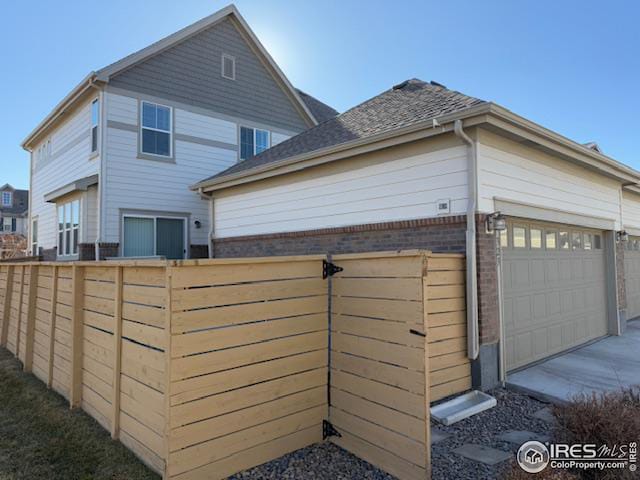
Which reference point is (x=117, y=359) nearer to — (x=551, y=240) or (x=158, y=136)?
(x=551, y=240)

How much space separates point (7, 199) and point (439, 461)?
5228 centimetres

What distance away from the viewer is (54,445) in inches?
157

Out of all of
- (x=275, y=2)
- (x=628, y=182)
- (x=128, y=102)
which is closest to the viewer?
(x=628, y=182)

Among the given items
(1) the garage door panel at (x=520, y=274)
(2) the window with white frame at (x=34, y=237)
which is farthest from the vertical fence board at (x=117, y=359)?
(2) the window with white frame at (x=34, y=237)

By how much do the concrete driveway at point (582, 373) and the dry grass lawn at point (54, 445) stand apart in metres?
4.91

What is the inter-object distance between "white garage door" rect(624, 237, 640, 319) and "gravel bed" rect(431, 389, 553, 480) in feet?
24.7

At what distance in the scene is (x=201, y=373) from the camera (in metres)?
3.24

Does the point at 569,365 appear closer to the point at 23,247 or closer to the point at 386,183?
the point at 386,183

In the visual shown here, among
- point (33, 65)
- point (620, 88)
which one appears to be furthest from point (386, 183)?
point (33, 65)

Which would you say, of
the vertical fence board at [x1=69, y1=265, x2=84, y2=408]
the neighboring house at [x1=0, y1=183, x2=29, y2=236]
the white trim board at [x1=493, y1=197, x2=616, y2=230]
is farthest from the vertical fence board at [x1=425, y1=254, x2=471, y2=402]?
the neighboring house at [x1=0, y1=183, x2=29, y2=236]

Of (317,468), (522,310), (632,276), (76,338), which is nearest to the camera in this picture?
(317,468)

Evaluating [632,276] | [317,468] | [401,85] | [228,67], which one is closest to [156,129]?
[228,67]

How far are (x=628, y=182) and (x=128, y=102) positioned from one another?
518 inches

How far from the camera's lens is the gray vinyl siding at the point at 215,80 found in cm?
1191
